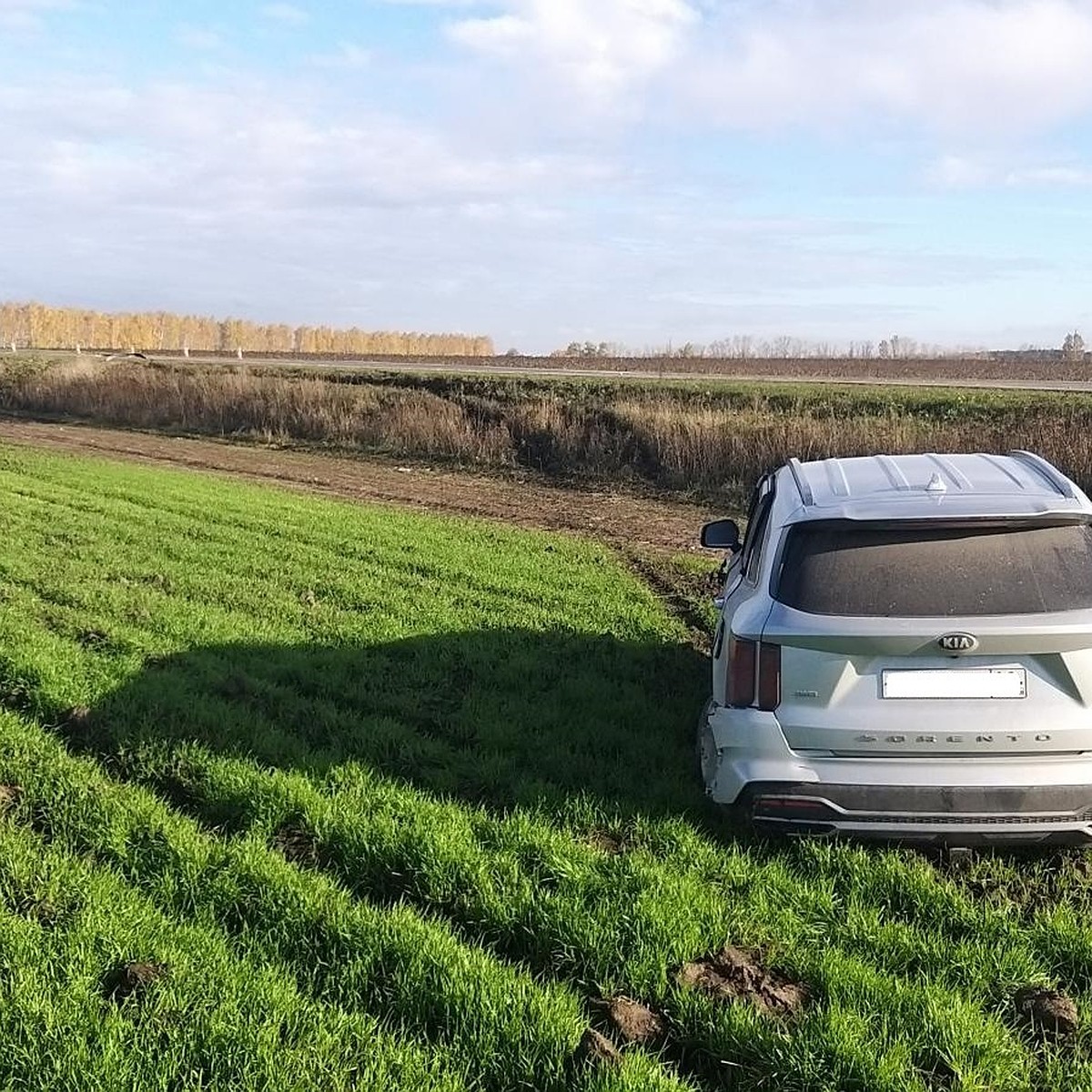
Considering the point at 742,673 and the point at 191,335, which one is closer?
the point at 742,673

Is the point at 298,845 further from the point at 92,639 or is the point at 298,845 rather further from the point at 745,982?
the point at 92,639

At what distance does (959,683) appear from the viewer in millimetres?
3975

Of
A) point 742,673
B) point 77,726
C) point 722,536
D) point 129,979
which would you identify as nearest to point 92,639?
point 77,726

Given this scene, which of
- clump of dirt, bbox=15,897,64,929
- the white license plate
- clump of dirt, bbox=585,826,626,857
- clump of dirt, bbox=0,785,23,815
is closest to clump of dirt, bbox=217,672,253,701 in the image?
clump of dirt, bbox=0,785,23,815

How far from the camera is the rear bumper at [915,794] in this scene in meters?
3.89

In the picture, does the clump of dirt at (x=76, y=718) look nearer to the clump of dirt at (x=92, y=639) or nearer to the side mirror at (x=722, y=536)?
the clump of dirt at (x=92, y=639)

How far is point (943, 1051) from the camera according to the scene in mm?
3076

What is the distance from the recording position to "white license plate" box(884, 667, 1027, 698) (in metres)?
3.96

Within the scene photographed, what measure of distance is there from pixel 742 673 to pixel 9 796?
3.62 metres

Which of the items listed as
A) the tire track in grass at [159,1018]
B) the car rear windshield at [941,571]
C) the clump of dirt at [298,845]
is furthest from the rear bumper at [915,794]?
the clump of dirt at [298,845]

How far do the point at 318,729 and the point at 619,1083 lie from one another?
334 centimetres

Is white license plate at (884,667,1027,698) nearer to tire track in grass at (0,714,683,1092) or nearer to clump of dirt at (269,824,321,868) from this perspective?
tire track in grass at (0,714,683,1092)

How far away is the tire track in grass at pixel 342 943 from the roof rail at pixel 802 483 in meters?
2.44

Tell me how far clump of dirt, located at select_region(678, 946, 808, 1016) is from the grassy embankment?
1463 cm
